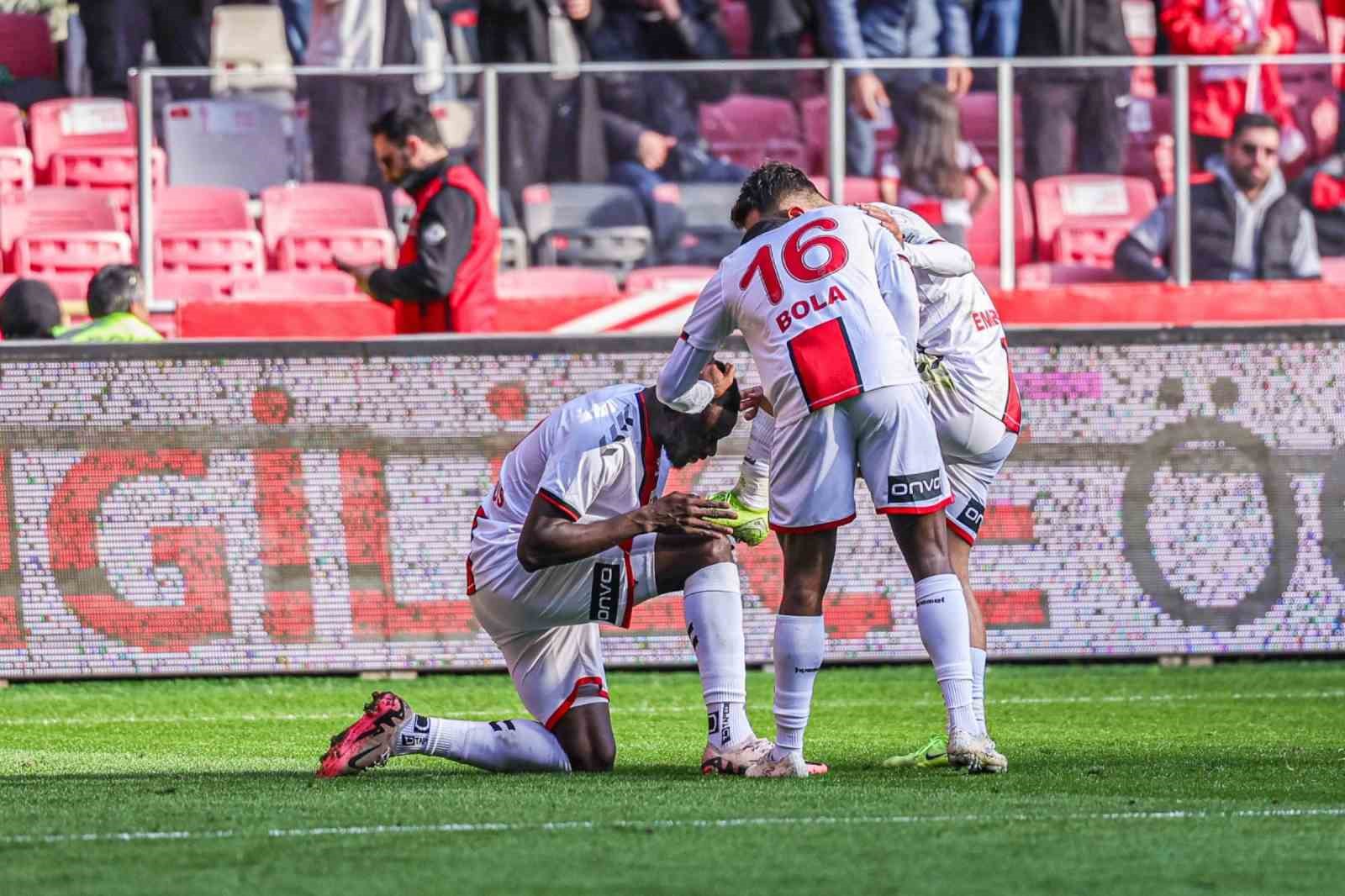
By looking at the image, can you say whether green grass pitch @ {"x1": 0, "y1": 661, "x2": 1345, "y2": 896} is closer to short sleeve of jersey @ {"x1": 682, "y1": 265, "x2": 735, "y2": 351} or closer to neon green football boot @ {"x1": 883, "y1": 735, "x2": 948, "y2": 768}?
neon green football boot @ {"x1": 883, "y1": 735, "x2": 948, "y2": 768}

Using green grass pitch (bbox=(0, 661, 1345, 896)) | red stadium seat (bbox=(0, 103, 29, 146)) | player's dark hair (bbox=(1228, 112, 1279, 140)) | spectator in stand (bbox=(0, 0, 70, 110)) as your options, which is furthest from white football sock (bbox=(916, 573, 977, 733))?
spectator in stand (bbox=(0, 0, 70, 110))

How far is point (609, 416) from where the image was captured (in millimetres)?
6234

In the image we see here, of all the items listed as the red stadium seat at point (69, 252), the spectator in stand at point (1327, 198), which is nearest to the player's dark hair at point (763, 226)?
the spectator in stand at point (1327, 198)

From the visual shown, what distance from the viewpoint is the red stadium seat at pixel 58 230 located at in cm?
1247

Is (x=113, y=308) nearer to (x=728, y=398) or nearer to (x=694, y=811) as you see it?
(x=728, y=398)

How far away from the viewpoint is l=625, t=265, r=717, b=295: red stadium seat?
11.9 metres

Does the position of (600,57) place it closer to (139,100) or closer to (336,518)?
(139,100)

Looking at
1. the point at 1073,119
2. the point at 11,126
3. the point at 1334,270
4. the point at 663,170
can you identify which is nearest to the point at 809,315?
the point at 663,170

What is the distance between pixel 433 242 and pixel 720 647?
417 centimetres

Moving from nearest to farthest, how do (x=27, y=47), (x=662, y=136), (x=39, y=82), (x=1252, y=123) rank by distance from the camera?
(x=662, y=136)
(x=1252, y=123)
(x=39, y=82)
(x=27, y=47)

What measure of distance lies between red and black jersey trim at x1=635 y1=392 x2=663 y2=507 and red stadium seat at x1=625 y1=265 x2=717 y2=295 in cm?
555

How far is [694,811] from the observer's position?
5.12 meters

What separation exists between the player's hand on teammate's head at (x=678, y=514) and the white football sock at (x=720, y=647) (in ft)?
1.11

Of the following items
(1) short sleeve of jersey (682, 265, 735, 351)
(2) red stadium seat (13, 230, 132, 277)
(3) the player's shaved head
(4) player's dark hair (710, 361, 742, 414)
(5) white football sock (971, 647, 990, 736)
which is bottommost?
(5) white football sock (971, 647, 990, 736)
